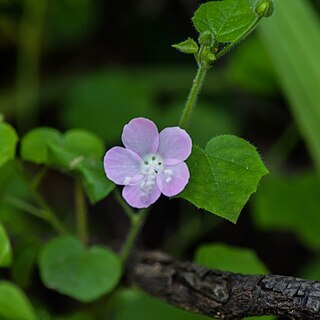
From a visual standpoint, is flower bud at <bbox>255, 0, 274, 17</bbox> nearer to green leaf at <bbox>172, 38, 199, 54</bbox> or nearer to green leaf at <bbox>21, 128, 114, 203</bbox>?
green leaf at <bbox>172, 38, 199, 54</bbox>

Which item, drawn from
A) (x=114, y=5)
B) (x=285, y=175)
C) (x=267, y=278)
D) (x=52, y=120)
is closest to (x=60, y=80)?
(x=52, y=120)

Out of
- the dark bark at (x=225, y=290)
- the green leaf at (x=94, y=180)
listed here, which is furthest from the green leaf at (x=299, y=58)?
the green leaf at (x=94, y=180)

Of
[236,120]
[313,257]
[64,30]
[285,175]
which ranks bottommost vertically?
[313,257]

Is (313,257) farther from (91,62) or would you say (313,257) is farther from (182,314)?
(91,62)

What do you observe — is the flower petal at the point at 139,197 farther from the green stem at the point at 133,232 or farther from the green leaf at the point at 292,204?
the green leaf at the point at 292,204

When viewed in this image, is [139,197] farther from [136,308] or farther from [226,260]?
[136,308]

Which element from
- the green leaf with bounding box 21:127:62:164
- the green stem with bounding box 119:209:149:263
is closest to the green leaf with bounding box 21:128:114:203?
the green leaf with bounding box 21:127:62:164
